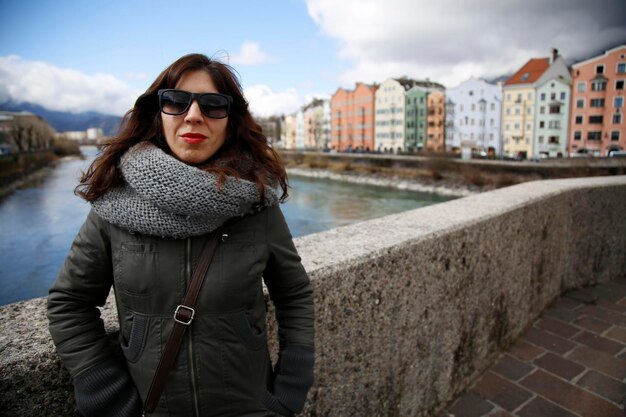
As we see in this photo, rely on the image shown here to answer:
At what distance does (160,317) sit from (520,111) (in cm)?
5331

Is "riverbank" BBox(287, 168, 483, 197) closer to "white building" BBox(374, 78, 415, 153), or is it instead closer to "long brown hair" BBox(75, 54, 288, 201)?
"white building" BBox(374, 78, 415, 153)

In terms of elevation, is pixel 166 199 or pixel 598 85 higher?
pixel 598 85

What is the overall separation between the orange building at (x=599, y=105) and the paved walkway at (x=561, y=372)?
45192mm

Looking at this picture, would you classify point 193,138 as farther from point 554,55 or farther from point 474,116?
point 554,55

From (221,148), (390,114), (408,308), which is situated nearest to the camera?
(221,148)

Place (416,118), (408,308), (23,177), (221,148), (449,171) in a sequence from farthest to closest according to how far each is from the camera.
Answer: (416,118), (23,177), (449,171), (408,308), (221,148)

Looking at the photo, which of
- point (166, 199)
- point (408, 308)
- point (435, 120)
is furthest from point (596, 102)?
point (166, 199)

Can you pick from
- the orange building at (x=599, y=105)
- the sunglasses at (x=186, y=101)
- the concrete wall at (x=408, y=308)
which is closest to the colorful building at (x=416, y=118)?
the orange building at (x=599, y=105)

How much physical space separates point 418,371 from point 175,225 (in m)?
1.55

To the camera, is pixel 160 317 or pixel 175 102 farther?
pixel 175 102

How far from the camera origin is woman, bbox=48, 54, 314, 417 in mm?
1027

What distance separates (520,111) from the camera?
48.2m

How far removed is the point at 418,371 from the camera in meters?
2.13

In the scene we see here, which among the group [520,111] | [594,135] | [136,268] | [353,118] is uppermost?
[353,118]
